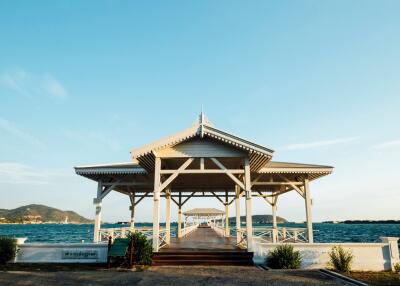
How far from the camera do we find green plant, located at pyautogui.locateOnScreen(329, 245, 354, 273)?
1091cm

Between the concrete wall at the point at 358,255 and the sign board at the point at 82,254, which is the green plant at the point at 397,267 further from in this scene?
the sign board at the point at 82,254

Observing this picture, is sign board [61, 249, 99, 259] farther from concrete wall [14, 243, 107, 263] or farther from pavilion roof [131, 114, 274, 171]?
pavilion roof [131, 114, 274, 171]

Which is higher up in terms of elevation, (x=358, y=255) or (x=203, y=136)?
(x=203, y=136)

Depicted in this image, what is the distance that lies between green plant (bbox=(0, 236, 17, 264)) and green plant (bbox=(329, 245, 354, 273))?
12005 mm

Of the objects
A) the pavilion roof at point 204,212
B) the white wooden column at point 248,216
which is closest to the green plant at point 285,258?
the white wooden column at point 248,216

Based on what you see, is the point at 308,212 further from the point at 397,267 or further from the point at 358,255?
the point at 397,267

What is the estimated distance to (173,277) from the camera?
362 inches

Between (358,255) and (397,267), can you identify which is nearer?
(397,267)

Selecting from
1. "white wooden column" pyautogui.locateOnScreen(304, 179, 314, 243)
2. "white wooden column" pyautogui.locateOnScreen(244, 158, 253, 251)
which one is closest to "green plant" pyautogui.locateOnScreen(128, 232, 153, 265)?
"white wooden column" pyautogui.locateOnScreen(244, 158, 253, 251)

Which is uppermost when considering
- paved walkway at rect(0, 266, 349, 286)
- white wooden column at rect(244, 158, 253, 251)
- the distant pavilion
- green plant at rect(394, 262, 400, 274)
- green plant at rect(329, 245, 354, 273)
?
the distant pavilion

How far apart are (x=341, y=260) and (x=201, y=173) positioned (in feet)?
20.2

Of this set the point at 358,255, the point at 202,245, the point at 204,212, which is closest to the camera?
the point at 358,255

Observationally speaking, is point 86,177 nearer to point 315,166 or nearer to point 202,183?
point 202,183

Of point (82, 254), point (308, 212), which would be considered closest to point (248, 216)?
point (308, 212)
